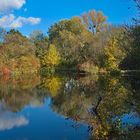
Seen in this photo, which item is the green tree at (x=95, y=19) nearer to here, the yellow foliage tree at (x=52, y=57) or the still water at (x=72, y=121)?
the yellow foliage tree at (x=52, y=57)

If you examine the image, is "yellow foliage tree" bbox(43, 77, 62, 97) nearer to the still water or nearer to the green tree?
the still water

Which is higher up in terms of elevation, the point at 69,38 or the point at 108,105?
the point at 69,38

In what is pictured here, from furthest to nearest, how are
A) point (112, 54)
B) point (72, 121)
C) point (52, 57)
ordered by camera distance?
point (52, 57) < point (112, 54) < point (72, 121)

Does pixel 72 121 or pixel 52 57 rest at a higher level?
pixel 52 57

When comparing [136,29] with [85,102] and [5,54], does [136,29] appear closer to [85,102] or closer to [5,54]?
[85,102]

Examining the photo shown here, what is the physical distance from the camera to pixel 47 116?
21.8 meters

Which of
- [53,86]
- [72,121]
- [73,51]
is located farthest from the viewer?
[73,51]

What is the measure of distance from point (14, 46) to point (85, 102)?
4867 cm

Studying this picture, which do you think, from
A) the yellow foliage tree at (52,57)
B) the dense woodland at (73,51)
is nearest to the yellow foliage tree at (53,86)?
the dense woodland at (73,51)

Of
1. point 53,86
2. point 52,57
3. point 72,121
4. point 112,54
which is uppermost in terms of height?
point 52,57

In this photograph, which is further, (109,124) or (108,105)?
(108,105)

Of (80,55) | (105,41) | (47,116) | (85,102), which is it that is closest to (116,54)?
(105,41)

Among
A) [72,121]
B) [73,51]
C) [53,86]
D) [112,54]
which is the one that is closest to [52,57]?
[73,51]

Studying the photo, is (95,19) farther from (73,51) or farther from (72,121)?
(72,121)
